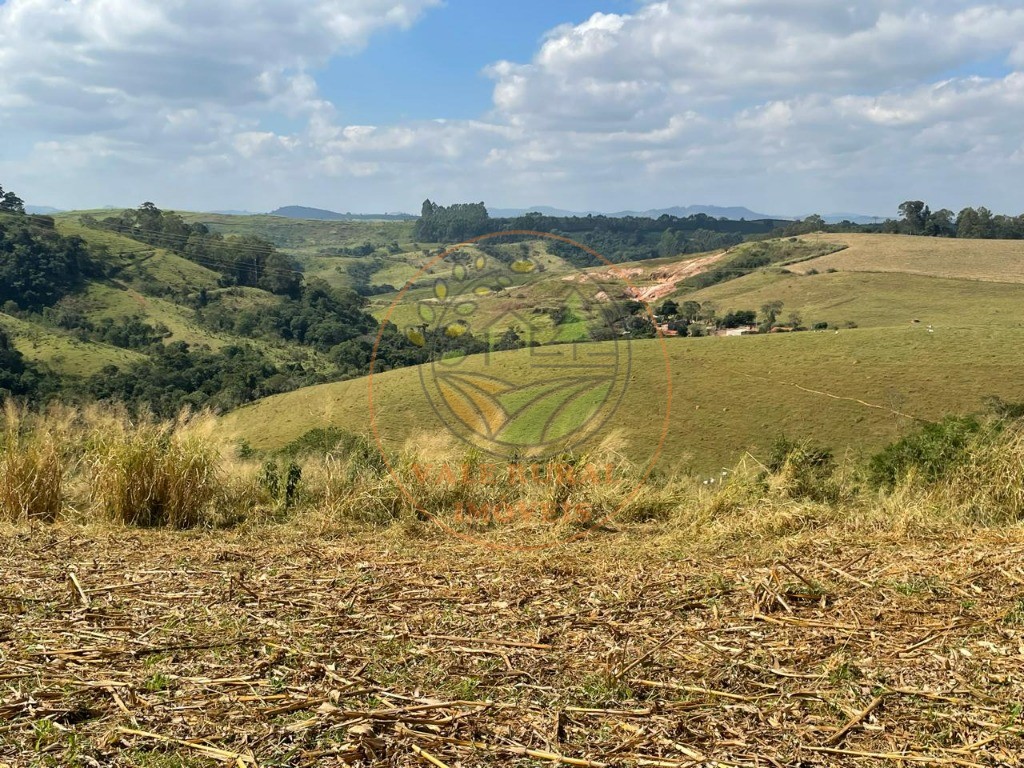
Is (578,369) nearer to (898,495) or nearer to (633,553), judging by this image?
(633,553)

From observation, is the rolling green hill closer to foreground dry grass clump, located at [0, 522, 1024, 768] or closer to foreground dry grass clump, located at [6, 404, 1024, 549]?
foreground dry grass clump, located at [6, 404, 1024, 549]

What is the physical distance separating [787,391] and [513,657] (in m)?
30.5

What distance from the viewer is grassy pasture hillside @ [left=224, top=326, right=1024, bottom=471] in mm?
26766

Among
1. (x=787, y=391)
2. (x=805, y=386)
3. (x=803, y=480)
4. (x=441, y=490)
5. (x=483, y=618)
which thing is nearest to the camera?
(x=483, y=618)

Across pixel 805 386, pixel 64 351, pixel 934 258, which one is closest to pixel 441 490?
pixel 805 386

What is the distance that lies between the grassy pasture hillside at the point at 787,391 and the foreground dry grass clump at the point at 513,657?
19.6m

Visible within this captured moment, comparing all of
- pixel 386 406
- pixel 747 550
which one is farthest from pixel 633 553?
pixel 386 406

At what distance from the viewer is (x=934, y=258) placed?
192ft

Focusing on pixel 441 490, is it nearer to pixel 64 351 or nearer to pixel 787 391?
pixel 787 391

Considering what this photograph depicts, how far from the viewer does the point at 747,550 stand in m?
4.44

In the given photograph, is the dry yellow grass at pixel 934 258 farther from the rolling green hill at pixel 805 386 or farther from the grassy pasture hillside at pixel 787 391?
the grassy pasture hillside at pixel 787 391

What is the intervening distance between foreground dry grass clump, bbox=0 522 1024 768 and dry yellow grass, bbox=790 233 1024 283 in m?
56.4

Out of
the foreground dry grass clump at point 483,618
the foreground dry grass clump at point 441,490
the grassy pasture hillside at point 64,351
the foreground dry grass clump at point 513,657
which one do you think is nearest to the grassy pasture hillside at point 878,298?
the grassy pasture hillside at point 64,351

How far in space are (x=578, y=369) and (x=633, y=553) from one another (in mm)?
1496
